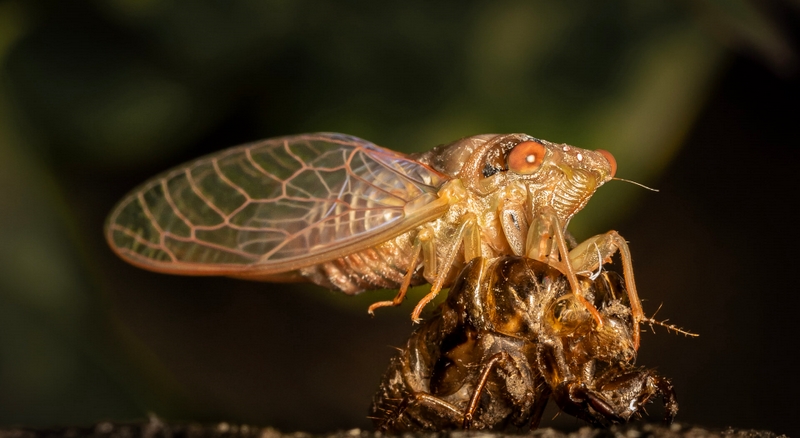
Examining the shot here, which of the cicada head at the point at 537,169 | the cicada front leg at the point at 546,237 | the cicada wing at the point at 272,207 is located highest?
the cicada head at the point at 537,169

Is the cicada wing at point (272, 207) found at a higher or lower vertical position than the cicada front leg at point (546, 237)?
lower

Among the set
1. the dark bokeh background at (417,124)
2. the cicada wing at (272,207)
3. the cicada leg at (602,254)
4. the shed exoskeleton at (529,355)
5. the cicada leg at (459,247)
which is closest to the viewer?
the shed exoskeleton at (529,355)

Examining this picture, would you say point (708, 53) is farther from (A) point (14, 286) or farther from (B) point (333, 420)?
(A) point (14, 286)

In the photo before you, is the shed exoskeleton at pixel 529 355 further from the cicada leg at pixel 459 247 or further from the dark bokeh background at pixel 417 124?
the dark bokeh background at pixel 417 124

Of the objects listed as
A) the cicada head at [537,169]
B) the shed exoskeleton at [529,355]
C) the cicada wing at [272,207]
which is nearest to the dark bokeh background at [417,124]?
the cicada wing at [272,207]

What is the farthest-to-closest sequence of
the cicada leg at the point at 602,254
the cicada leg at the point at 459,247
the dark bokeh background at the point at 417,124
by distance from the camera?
the dark bokeh background at the point at 417,124 < the cicada leg at the point at 459,247 < the cicada leg at the point at 602,254

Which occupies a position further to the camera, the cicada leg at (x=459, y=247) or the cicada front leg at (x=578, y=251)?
the cicada leg at (x=459, y=247)

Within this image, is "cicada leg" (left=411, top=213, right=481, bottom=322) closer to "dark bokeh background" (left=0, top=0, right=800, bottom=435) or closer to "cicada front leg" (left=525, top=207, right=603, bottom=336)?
"cicada front leg" (left=525, top=207, right=603, bottom=336)
